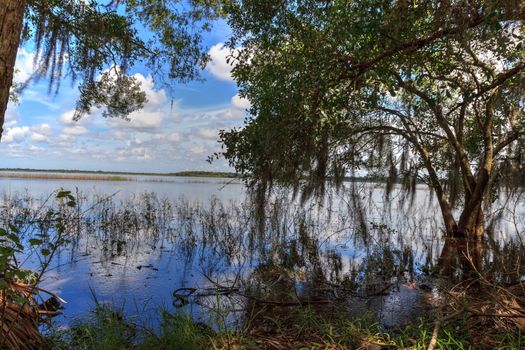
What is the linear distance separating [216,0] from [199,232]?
6.09 meters

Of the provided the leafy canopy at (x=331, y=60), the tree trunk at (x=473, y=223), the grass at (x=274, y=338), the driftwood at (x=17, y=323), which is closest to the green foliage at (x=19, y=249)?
the driftwood at (x=17, y=323)

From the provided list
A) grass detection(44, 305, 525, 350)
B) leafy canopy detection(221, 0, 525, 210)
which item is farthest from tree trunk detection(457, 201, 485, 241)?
grass detection(44, 305, 525, 350)

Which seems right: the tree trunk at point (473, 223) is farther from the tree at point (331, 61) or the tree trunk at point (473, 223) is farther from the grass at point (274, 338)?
the grass at point (274, 338)

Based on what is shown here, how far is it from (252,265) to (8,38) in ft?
19.2

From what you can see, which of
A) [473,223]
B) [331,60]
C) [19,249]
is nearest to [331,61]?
[331,60]

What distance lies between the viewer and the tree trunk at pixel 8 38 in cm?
253

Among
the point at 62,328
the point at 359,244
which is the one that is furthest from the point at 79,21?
the point at 359,244

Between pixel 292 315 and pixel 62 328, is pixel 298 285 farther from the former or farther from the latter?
pixel 62 328

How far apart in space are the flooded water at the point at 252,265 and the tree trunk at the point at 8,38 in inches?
82.5

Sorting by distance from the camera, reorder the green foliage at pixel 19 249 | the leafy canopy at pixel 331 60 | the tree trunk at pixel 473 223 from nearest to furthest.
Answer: the green foliage at pixel 19 249 < the leafy canopy at pixel 331 60 < the tree trunk at pixel 473 223

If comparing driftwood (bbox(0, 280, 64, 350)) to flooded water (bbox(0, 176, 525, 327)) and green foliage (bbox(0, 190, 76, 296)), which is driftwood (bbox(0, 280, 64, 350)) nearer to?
green foliage (bbox(0, 190, 76, 296))

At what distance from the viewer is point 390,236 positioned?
1096 centimetres

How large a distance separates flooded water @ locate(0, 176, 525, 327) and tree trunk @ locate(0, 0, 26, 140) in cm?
210

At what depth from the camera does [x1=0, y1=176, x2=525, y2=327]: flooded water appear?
16.5 feet
